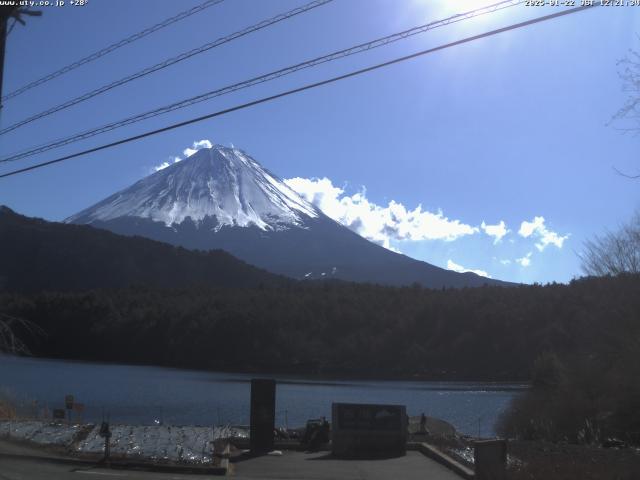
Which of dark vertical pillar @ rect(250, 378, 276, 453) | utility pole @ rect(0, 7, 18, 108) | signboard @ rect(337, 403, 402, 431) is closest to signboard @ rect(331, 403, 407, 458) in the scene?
signboard @ rect(337, 403, 402, 431)

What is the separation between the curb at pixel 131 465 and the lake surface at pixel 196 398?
1229 cm

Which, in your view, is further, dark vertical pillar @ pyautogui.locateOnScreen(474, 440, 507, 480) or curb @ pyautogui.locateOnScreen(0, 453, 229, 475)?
curb @ pyautogui.locateOnScreen(0, 453, 229, 475)

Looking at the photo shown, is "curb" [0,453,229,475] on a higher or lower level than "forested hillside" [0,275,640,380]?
lower

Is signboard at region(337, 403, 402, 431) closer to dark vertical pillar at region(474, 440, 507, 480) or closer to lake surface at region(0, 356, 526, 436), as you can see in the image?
dark vertical pillar at region(474, 440, 507, 480)

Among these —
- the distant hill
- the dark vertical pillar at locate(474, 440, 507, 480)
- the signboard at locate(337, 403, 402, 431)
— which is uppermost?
the distant hill

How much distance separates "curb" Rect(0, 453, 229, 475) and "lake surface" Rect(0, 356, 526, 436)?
40.3 ft

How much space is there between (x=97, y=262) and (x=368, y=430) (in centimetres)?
13006

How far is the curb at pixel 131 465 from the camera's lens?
15383mm

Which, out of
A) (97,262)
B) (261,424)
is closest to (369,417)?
(261,424)

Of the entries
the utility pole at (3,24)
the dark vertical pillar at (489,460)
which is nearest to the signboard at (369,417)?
the dark vertical pillar at (489,460)

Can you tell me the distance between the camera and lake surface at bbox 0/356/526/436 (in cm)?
3609

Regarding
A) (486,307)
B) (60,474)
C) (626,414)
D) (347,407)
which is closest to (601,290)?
(626,414)

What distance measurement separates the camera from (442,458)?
17.4 metres

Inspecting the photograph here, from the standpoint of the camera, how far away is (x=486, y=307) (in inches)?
3524
